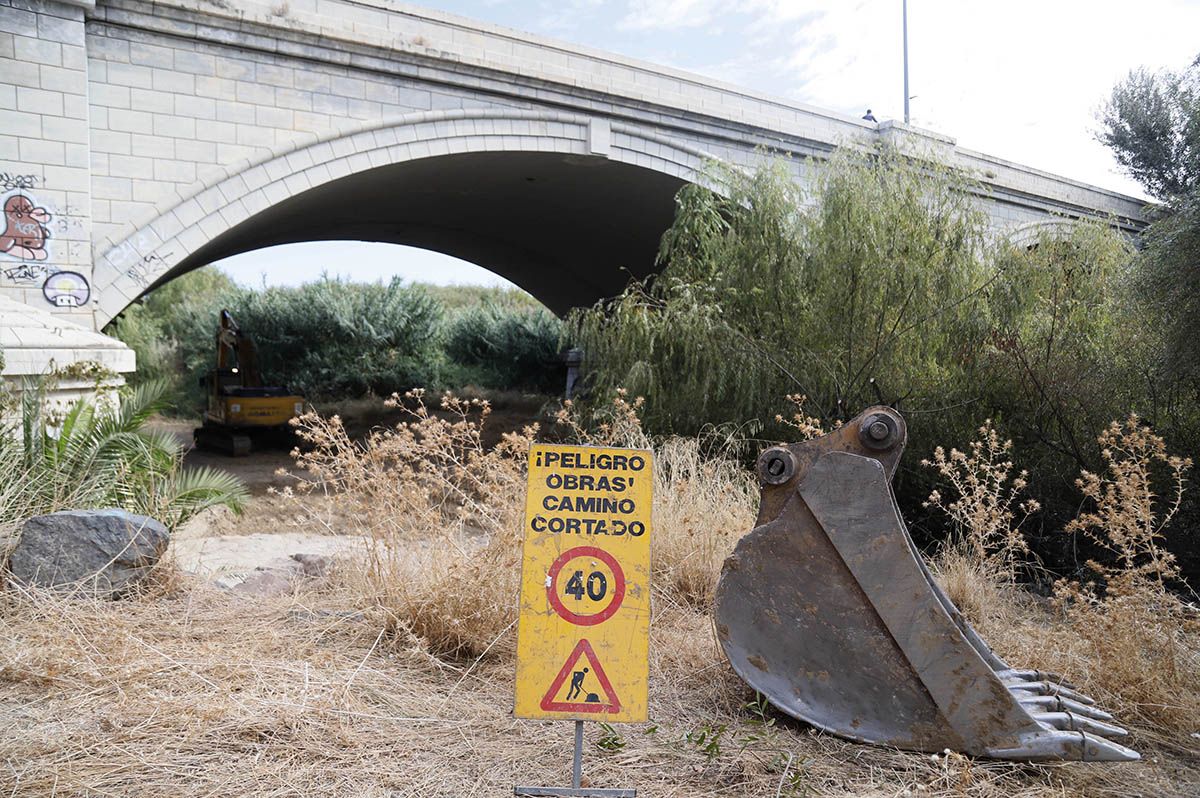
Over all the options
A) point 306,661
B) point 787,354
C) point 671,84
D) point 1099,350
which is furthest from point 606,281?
point 306,661

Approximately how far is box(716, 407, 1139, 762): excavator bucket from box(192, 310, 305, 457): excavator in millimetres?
13143

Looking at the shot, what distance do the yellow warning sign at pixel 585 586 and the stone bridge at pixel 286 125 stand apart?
819 cm

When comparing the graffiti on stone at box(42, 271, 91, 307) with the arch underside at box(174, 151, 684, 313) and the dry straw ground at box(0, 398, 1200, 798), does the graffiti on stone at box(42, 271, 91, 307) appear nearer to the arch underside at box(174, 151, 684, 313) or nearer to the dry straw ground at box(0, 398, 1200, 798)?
the arch underside at box(174, 151, 684, 313)

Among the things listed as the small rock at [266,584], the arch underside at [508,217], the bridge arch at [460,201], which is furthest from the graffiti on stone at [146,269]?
the small rock at [266,584]

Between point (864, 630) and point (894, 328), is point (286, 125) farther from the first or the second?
point (864, 630)

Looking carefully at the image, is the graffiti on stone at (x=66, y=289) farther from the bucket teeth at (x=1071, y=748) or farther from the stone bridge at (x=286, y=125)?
the bucket teeth at (x=1071, y=748)

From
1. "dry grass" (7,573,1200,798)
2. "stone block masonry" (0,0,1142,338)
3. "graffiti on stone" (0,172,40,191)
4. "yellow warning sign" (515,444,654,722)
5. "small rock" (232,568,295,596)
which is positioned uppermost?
"stone block masonry" (0,0,1142,338)

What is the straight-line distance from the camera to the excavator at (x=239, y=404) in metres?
16.1

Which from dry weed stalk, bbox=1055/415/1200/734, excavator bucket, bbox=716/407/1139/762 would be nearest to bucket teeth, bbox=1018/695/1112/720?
excavator bucket, bbox=716/407/1139/762

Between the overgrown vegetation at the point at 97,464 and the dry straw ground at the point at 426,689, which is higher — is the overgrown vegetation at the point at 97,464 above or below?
above

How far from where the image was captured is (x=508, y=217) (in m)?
18.9

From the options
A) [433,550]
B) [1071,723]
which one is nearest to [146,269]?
[433,550]

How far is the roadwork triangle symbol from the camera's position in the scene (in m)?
2.77

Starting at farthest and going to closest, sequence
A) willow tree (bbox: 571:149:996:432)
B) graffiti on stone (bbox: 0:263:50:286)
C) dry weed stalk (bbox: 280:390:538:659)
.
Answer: graffiti on stone (bbox: 0:263:50:286) < willow tree (bbox: 571:149:996:432) < dry weed stalk (bbox: 280:390:538:659)
